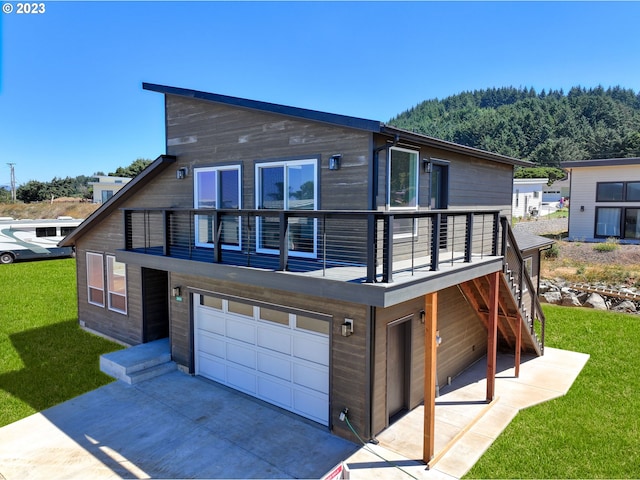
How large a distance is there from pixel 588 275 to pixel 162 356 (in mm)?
18548

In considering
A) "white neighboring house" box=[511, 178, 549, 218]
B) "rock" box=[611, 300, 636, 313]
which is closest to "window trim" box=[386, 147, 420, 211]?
"rock" box=[611, 300, 636, 313]

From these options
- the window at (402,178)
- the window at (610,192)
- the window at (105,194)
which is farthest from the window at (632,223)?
the window at (105,194)

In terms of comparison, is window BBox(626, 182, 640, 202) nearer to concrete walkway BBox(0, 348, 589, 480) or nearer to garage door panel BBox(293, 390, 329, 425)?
concrete walkway BBox(0, 348, 589, 480)

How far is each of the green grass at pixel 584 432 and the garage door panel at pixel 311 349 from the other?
2.94m

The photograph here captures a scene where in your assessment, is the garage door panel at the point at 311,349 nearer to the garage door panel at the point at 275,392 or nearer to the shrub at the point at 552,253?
the garage door panel at the point at 275,392

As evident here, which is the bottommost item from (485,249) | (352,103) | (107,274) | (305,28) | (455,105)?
(107,274)

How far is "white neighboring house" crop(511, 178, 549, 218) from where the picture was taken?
1914 inches

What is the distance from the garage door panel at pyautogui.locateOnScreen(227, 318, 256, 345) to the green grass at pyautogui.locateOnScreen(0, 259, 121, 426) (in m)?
3.32

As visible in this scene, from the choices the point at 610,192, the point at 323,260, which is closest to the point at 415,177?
the point at 323,260

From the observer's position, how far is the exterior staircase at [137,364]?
959cm

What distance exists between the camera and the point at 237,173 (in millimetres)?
9359

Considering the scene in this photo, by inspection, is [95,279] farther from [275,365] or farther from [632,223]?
[632,223]

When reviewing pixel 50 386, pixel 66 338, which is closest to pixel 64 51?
pixel 66 338

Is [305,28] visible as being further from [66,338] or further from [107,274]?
[66,338]
